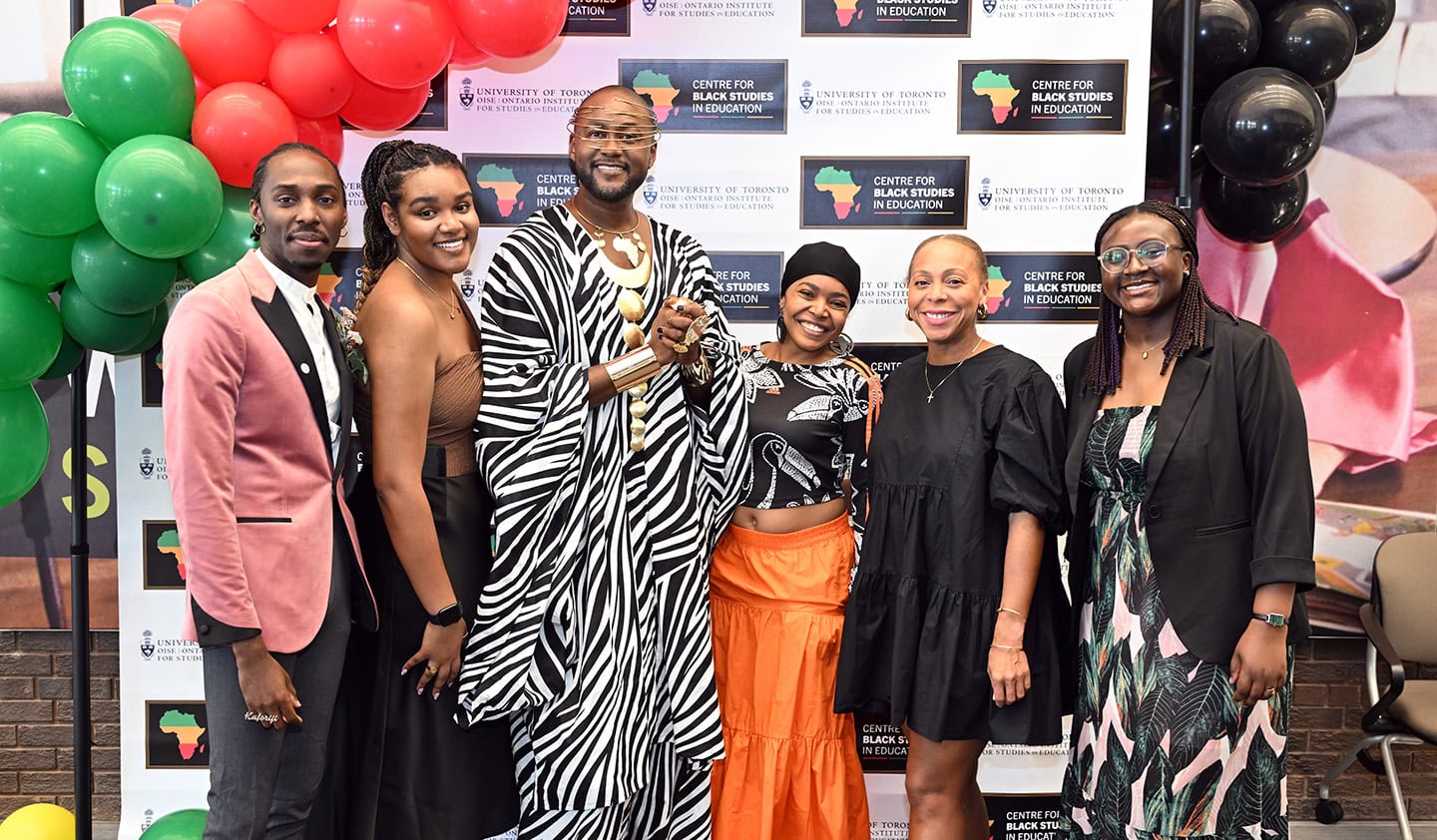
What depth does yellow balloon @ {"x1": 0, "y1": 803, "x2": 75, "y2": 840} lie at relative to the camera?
311 centimetres

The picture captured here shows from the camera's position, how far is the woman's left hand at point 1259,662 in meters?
2.21

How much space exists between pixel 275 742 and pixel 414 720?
336 millimetres

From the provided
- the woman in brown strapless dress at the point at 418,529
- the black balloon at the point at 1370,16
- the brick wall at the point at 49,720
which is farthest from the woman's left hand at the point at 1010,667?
the brick wall at the point at 49,720

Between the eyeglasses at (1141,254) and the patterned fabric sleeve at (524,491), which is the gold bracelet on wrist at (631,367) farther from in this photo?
the eyeglasses at (1141,254)

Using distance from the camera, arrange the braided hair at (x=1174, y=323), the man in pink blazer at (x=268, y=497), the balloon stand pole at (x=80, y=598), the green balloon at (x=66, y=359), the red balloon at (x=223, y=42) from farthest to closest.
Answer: the balloon stand pole at (x=80, y=598), the green balloon at (x=66, y=359), the red balloon at (x=223, y=42), the braided hair at (x=1174, y=323), the man in pink blazer at (x=268, y=497)

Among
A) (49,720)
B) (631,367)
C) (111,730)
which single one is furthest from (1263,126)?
(49,720)

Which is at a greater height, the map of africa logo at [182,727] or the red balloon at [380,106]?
the red balloon at [380,106]

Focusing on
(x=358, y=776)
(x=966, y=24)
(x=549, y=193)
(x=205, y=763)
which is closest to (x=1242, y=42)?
(x=966, y=24)

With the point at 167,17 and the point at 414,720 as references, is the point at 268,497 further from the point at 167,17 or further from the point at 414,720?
the point at 167,17

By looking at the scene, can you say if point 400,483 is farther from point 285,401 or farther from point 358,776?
point 358,776

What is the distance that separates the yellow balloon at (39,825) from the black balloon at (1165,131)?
177 inches

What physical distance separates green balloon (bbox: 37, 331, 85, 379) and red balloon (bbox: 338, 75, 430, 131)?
1.05 meters

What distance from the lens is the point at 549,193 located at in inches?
143

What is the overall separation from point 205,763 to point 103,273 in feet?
6.70
